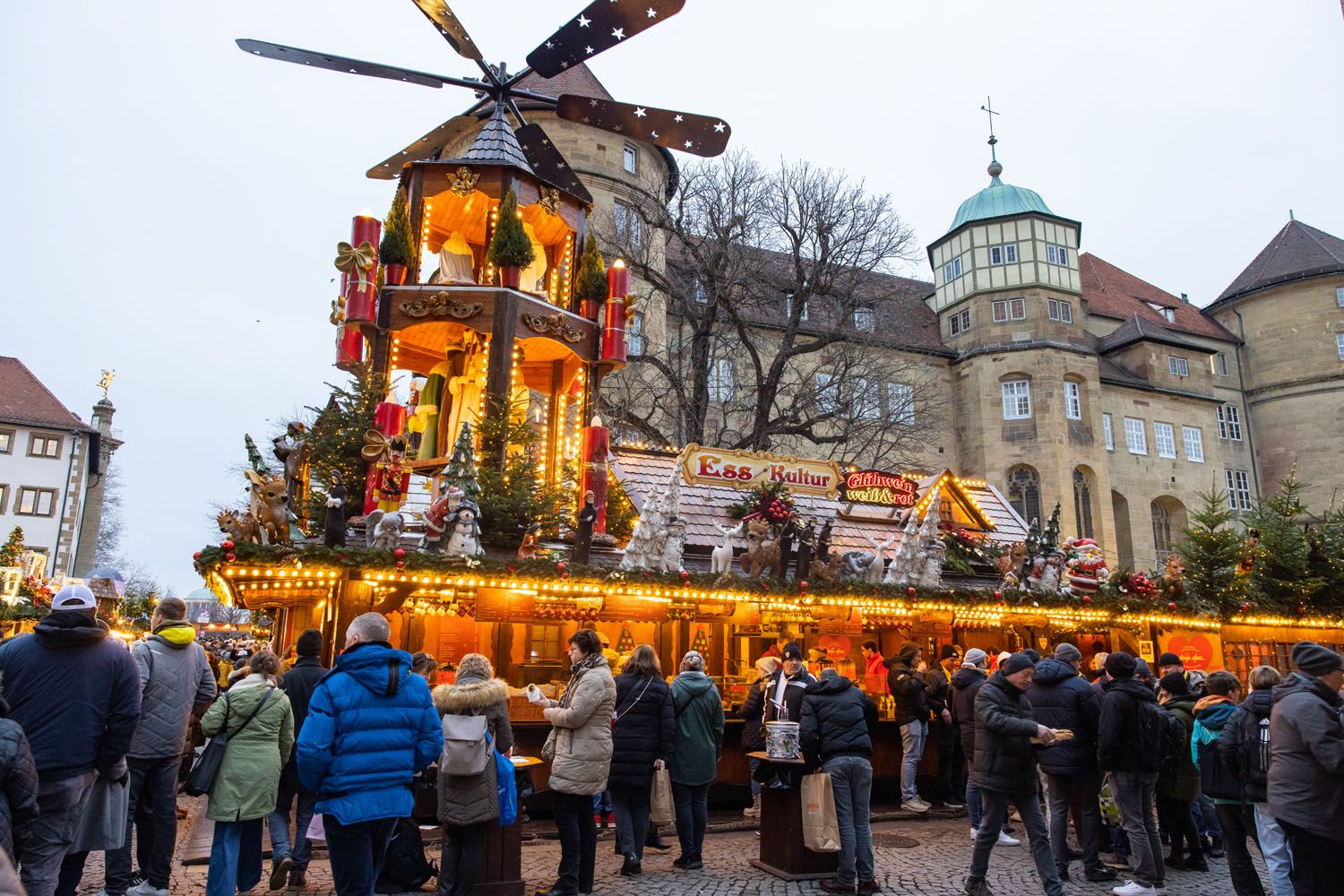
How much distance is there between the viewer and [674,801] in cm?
739

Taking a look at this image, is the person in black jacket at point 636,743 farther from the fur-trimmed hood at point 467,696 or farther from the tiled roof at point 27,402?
the tiled roof at point 27,402

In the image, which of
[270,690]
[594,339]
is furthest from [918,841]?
[594,339]

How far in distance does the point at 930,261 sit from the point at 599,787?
135 ft

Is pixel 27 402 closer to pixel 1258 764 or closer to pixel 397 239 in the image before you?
pixel 397 239

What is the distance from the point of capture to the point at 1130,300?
4559 centimetres

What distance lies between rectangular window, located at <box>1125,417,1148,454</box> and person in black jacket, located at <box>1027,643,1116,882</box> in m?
37.2

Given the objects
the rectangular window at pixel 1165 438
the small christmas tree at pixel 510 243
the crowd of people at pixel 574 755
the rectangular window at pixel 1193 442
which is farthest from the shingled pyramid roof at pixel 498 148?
the rectangular window at pixel 1193 442

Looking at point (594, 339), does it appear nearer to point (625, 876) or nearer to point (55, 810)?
point (625, 876)

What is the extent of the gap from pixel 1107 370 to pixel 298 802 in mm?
41664

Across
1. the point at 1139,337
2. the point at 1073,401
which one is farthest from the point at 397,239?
the point at 1139,337

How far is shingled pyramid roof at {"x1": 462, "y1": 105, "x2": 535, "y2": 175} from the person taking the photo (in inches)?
611

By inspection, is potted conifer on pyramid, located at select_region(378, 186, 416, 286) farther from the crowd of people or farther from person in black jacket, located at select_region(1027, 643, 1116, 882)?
person in black jacket, located at select_region(1027, 643, 1116, 882)

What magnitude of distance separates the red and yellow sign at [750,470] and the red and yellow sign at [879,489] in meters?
0.45

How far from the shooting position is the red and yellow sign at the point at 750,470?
47.9ft
